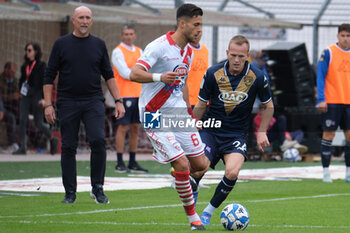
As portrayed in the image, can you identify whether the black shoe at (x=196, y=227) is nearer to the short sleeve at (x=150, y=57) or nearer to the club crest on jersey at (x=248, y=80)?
the short sleeve at (x=150, y=57)

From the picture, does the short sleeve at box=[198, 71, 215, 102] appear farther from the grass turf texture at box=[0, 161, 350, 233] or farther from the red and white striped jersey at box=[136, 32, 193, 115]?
the grass turf texture at box=[0, 161, 350, 233]

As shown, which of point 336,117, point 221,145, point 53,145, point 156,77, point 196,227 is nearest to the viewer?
point 196,227

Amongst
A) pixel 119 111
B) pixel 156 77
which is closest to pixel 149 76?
pixel 156 77

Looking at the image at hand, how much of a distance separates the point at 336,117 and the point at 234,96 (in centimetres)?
476

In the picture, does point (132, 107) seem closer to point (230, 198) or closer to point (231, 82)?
point (230, 198)

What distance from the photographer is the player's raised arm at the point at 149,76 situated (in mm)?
7035

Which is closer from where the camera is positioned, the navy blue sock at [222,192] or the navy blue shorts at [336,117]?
the navy blue sock at [222,192]

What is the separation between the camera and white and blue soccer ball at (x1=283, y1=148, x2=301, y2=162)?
19.3 meters

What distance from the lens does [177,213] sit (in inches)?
326

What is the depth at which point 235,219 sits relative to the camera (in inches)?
276

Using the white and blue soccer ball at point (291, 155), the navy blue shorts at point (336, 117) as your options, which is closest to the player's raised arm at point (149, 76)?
the navy blue shorts at point (336, 117)

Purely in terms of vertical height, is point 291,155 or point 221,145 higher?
point 221,145

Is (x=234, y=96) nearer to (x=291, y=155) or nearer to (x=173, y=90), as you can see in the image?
(x=173, y=90)

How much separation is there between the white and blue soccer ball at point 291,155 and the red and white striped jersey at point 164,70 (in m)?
12.1
